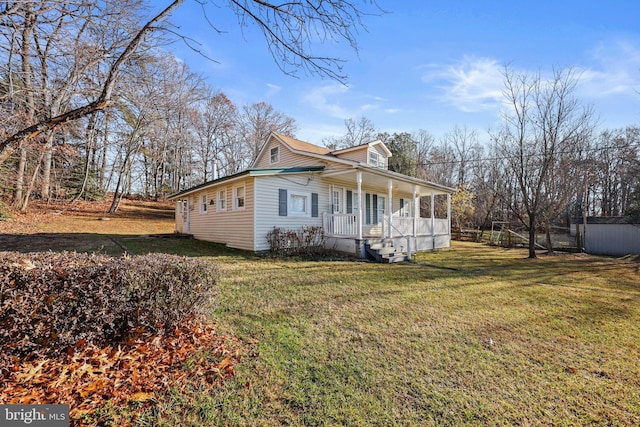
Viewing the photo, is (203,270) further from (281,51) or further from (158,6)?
(158,6)

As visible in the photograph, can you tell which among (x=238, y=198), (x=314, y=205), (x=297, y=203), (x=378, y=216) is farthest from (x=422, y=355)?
(x=378, y=216)

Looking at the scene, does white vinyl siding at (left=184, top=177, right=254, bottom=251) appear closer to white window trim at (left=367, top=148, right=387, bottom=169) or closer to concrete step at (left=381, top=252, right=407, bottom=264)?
concrete step at (left=381, top=252, right=407, bottom=264)

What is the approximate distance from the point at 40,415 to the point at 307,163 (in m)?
11.9

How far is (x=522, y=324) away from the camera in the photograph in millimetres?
4559

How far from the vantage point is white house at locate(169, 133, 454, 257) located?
1050 cm

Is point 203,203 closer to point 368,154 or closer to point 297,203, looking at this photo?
point 297,203

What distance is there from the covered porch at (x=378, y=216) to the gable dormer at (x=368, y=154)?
5.19 ft

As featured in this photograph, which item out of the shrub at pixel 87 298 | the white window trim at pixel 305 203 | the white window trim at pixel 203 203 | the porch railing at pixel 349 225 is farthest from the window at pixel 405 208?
the shrub at pixel 87 298

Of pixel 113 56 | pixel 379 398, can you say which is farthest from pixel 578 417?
pixel 113 56

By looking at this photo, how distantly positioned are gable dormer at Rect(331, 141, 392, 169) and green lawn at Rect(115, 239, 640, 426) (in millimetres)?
10074

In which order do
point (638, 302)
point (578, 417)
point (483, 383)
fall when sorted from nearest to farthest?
1. point (578, 417)
2. point (483, 383)
3. point (638, 302)

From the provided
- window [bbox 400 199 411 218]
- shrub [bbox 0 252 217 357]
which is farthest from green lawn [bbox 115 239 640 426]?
window [bbox 400 199 411 218]

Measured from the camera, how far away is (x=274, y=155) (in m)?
15.3

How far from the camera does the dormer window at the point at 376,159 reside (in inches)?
620
